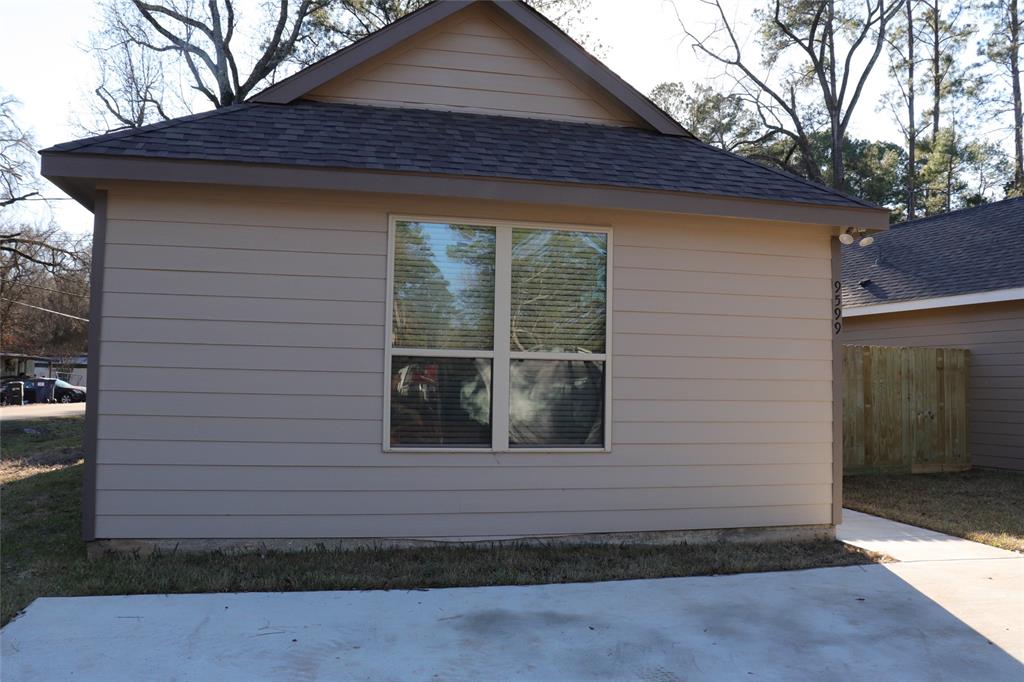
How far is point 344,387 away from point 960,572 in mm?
4614

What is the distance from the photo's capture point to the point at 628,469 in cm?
619

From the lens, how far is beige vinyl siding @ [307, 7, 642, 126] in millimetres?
6832

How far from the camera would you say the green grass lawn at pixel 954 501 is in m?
7.16

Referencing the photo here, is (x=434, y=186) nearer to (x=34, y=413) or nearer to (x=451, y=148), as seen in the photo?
(x=451, y=148)

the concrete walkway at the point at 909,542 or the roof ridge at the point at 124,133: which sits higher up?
the roof ridge at the point at 124,133

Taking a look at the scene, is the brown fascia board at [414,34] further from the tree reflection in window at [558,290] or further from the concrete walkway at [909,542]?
the concrete walkway at [909,542]

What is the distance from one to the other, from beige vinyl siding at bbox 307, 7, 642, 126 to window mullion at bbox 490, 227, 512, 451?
5.12 feet

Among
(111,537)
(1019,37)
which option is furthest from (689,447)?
(1019,37)

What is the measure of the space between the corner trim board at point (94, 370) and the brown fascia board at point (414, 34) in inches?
71.1

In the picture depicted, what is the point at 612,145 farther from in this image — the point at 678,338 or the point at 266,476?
the point at 266,476

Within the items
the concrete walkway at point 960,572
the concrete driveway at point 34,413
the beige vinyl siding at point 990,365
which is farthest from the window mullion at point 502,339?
the concrete driveway at point 34,413

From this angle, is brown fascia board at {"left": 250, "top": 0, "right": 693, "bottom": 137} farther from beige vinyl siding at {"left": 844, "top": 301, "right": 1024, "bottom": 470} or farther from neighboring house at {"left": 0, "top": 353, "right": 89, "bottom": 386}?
neighboring house at {"left": 0, "top": 353, "right": 89, "bottom": 386}

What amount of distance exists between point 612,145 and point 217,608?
15.2ft

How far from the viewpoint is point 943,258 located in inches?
512
